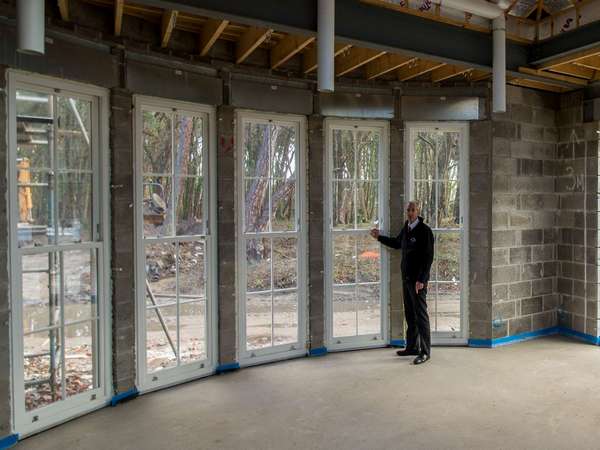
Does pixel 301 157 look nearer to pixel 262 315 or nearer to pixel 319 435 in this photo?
pixel 262 315

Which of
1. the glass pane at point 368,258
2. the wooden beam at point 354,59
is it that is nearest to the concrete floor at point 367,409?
the glass pane at point 368,258

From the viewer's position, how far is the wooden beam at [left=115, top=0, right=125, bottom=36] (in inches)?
125

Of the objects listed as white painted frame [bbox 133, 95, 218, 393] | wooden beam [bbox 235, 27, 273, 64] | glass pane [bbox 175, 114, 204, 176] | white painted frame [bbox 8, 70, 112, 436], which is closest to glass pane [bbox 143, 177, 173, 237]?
white painted frame [bbox 133, 95, 218, 393]

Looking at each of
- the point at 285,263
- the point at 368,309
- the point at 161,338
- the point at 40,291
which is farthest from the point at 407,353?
the point at 40,291

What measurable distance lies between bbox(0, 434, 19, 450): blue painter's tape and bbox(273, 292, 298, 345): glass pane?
226 centimetres

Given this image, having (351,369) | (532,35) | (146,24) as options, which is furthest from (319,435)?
(532,35)

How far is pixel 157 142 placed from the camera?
4008mm

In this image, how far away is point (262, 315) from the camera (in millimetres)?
4676

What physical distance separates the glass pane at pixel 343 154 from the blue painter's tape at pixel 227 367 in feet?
6.69

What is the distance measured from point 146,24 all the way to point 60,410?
288cm

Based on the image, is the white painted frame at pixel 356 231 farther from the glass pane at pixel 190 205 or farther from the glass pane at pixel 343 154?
the glass pane at pixel 190 205

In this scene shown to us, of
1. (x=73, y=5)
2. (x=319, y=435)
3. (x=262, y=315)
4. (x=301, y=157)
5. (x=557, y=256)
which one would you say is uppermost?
(x=73, y=5)

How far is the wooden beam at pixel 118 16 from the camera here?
3.16 meters

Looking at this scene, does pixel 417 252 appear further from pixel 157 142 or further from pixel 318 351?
pixel 157 142
